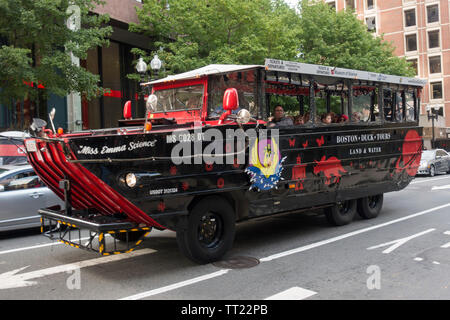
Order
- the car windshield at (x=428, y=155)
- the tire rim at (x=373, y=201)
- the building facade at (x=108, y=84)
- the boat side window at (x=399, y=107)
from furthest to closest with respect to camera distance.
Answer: the car windshield at (x=428, y=155) < the building facade at (x=108, y=84) < the tire rim at (x=373, y=201) < the boat side window at (x=399, y=107)

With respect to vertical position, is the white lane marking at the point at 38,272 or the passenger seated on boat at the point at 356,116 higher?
the passenger seated on boat at the point at 356,116

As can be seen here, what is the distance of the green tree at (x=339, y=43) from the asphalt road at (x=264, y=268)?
1733 cm

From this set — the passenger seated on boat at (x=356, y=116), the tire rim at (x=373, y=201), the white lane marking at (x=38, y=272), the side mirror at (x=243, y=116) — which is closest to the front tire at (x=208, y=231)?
the side mirror at (x=243, y=116)

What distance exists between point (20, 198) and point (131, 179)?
167 inches

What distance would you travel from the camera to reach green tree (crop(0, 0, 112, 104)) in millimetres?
11398

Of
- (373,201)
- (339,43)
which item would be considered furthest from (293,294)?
(339,43)

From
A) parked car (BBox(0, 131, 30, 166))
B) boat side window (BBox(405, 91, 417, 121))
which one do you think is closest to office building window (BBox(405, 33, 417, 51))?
boat side window (BBox(405, 91, 417, 121))

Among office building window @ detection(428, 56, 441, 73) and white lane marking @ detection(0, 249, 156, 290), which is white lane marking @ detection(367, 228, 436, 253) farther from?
office building window @ detection(428, 56, 441, 73)

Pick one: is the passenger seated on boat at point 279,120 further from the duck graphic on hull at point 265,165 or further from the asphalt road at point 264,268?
the asphalt road at point 264,268

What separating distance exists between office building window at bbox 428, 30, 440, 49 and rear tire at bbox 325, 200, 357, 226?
156ft

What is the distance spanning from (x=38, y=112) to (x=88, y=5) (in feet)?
18.3

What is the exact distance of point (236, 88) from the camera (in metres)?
6.64

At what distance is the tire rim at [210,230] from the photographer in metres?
6.02

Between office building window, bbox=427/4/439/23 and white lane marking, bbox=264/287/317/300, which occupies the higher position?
office building window, bbox=427/4/439/23
